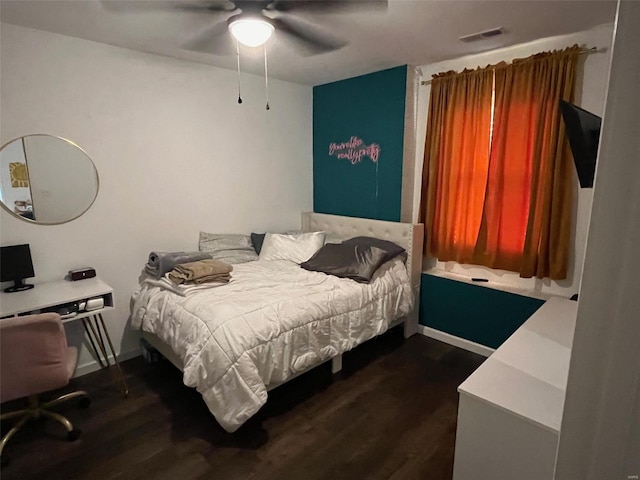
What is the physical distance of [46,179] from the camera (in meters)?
2.57

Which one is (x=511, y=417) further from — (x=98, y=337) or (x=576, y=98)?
(x=98, y=337)

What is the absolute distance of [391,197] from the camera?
11.9 feet

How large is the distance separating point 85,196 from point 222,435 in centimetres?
199

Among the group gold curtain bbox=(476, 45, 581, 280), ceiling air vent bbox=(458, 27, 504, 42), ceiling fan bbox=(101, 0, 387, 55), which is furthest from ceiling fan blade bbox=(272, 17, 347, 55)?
gold curtain bbox=(476, 45, 581, 280)

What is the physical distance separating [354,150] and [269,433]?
2796mm

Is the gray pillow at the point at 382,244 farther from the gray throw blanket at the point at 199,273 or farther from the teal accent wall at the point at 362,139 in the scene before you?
the gray throw blanket at the point at 199,273

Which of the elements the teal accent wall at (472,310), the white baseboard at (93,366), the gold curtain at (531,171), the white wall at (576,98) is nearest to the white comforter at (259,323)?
the teal accent wall at (472,310)

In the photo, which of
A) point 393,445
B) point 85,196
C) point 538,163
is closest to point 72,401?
point 85,196

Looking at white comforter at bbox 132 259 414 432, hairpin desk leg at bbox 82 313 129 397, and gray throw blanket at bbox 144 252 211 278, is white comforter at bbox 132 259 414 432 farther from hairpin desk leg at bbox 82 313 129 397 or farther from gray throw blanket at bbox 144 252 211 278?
hairpin desk leg at bbox 82 313 129 397

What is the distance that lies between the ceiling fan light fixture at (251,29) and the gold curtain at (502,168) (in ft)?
5.95

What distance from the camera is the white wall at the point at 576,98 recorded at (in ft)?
8.04

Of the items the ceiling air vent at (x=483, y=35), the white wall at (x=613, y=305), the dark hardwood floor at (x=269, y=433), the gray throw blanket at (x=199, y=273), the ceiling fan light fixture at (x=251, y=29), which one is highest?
the ceiling air vent at (x=483, y=35)

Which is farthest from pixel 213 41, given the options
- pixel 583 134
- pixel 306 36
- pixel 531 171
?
pixel 531 171

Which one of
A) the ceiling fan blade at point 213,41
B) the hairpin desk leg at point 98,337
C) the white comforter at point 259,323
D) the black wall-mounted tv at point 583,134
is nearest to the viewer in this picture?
the black wall-mounted tv at point 583,134
